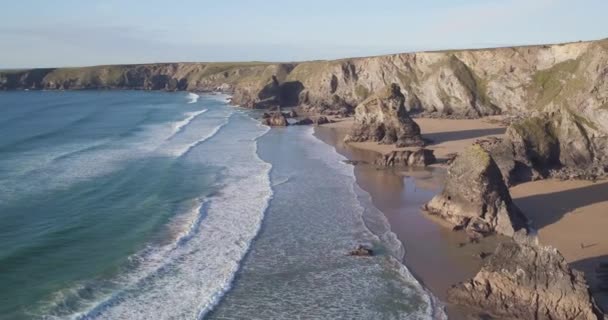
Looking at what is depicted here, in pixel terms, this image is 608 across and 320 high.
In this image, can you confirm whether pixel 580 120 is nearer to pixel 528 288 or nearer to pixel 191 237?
pixel 528 288

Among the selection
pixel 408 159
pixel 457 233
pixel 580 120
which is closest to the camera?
pixel 457 233

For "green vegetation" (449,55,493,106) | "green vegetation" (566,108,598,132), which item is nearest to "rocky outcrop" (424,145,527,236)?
"green vegetation" (566,108,598,132)

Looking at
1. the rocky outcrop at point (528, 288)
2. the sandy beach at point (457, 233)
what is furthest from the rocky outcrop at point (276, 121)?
the rocky outcrop at point (528, 288)

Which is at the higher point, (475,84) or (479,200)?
(475,84)

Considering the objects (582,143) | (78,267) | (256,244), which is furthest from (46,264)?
(582,143)

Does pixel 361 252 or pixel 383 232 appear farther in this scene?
pixel 383 232

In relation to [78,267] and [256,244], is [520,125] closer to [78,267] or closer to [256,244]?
[256,244]

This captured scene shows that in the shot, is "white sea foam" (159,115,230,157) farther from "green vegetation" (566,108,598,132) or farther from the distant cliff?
"green vegetation" (566,108,598,132)

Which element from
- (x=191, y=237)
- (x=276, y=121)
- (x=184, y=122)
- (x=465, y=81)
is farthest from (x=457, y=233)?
(x=465, y=81)
